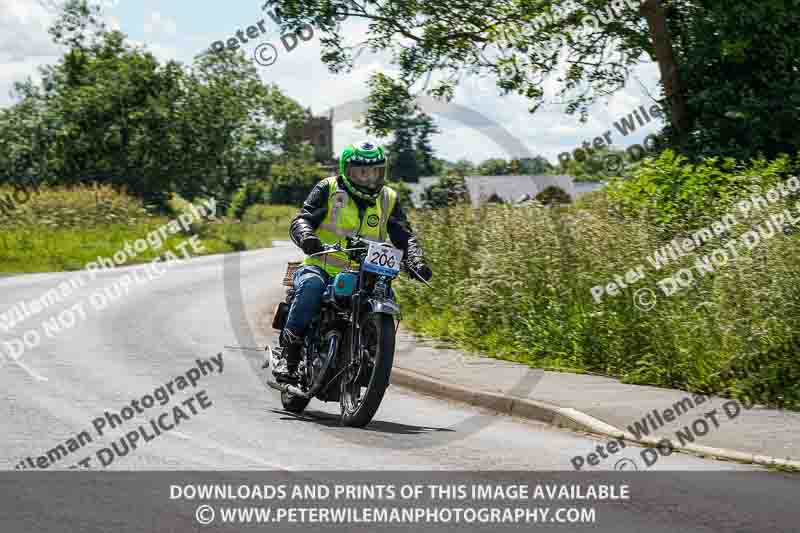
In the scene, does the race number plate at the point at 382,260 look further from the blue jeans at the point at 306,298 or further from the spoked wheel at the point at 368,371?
the blue jeans at the point at 306,298

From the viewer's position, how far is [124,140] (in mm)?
61500

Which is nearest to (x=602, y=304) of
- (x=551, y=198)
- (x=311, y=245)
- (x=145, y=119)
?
(x=311, y=245)

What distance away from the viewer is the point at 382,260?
8.71m

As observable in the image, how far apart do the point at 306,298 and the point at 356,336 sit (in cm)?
69

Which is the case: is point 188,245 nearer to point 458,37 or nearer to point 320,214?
point 458,37

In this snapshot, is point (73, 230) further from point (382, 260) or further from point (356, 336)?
point (382, 260)

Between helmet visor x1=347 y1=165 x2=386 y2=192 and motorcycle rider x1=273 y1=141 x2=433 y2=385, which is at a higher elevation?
helmet visor x1=347 y1=165 x2=386 y2=192

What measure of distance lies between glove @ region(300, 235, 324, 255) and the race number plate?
0.60 metres

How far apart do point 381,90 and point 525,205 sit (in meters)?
5.21

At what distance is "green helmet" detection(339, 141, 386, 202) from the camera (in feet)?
29.9

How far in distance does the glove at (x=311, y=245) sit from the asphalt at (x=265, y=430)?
1.50m

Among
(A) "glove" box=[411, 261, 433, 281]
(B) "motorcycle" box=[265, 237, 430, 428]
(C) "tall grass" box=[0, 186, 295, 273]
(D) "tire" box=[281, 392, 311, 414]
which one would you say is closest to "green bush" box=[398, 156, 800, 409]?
(A) "glove" box=[411, 261, 433, 281]

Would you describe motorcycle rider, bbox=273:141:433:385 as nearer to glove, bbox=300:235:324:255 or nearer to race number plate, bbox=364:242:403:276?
glove, bbox=300:235:324:255

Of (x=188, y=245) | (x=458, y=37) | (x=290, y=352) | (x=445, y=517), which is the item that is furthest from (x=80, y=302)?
(x=188, y=245)
